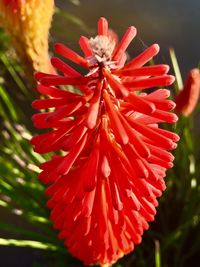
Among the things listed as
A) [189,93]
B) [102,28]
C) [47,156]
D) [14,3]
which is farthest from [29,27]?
[47,156]

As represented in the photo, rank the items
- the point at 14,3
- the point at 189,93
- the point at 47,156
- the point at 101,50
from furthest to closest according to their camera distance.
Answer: the point at 47,156, the point at 189,93, the point at 14,3, the point at 101,50

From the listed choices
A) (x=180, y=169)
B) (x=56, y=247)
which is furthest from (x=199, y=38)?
(x=56, y=247)

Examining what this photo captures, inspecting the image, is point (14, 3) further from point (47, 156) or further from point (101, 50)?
point (47, 156)

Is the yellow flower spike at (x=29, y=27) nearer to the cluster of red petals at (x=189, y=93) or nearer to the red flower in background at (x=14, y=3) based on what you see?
the red flower in background at (x=14, y=3)

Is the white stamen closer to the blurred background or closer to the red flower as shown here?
the red flower

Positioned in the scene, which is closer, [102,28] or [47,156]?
[102,28]

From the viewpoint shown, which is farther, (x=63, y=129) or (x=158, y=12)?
(x=158, y=12)

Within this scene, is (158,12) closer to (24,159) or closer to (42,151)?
(24,159)
